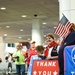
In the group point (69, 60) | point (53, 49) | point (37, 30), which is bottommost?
point (69, 60)

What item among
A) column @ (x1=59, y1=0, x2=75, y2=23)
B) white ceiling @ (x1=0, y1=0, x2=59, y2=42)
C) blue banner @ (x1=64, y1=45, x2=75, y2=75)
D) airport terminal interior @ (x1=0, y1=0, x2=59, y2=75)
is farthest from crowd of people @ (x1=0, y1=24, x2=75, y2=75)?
airport terminal interior @ (x1=0, y1=0, x2=59, y2=75)

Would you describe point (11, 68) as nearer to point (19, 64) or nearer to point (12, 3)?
point (12, 3)

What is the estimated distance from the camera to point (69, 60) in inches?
216

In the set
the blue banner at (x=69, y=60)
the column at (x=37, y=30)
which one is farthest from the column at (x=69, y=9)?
the column at (x=37, y=30)

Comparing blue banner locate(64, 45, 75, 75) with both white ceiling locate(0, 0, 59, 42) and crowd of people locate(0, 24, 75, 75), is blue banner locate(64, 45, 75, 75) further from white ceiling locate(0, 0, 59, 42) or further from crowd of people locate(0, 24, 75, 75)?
white ceiling locate(0, 0, 59, 42)

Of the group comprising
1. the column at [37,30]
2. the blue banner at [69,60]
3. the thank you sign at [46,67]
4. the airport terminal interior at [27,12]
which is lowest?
the thank you sign at [46,67]

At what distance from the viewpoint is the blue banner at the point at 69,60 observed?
5422 mm

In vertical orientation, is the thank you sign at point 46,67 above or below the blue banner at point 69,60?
below

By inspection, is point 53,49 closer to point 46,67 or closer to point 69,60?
point 46,67

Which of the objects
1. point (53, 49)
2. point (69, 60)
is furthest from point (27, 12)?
point (69, 60)

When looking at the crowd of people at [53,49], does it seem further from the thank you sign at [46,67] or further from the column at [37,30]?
the column at [37,30]

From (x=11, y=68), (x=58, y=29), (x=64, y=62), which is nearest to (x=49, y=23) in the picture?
(x=11, y=68)

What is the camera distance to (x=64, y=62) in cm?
548

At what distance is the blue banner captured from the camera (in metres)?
5.42
